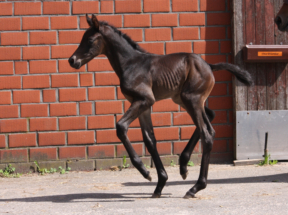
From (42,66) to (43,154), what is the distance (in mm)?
1300

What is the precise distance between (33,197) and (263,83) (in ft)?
12.0

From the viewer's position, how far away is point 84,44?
12.2 feet

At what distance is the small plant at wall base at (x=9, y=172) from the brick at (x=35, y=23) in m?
2.05

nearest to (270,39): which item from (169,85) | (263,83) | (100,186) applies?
(263,83)

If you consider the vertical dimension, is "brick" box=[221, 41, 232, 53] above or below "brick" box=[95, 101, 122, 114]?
above

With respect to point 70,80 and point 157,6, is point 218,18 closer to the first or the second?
point 157,6

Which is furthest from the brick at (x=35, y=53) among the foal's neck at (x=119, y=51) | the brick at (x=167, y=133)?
the brick at (x=167, y=133)

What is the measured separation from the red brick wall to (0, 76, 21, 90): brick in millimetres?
15

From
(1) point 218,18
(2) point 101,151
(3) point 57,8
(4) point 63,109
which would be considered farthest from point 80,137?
(1) point 218,18

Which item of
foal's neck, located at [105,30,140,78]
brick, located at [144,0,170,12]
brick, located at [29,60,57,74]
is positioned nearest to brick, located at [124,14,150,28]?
brick, located at [144,0,170,12]

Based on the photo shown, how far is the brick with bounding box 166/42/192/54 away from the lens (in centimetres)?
543

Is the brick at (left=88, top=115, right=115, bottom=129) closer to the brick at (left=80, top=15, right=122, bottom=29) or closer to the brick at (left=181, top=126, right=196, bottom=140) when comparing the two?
the brick at (left=181, top=126, right=196, bottom=140)

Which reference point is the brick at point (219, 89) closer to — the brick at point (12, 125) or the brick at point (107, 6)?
the brick at point (107, 6)

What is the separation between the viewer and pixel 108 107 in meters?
5.36
